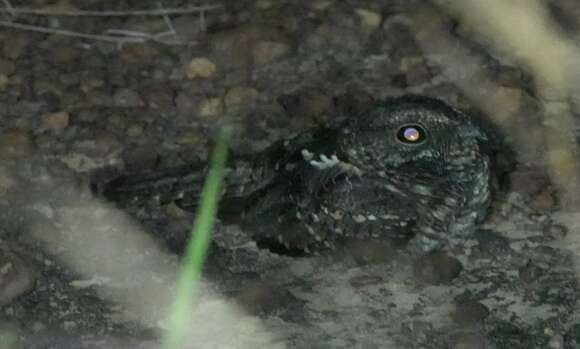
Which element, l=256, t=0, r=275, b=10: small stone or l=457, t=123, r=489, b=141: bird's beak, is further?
l=256, t=0, r=275, b=10: small stone

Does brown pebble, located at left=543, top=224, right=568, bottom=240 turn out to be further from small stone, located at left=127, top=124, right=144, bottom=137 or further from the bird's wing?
small stone, located at left=127, top=124, right=144, bottom=137

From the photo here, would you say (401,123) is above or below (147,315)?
above

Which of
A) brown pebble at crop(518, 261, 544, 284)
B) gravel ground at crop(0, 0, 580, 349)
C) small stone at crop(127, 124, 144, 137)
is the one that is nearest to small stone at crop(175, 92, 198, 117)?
gravel ground at crop(0, 0, 580, 349)

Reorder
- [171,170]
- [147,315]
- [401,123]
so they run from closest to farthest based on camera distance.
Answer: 1. [401,123]
2. [171,170]
3. [147,315]

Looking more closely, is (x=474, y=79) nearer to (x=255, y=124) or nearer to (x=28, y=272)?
(x=255, y=124)

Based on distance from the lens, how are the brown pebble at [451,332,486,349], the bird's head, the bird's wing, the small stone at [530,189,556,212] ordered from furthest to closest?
the brown pebble at [451,332,486,349] < the small stone at [530,189,556,212] < the bird's wing < the bird's head

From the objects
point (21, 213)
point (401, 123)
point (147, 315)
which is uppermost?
point (401, 123)

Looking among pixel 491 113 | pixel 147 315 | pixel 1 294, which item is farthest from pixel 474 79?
pixel 1 294

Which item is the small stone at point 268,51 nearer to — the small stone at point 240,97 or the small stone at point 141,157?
the small stone at point 240,97
